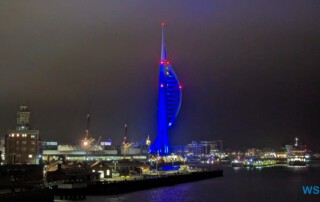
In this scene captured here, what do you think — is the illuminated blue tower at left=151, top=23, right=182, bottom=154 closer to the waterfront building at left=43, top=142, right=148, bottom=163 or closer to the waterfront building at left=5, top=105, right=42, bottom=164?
the waterfront building at left=43, top=142, right=148, bottom=163

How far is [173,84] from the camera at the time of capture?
4112 inches

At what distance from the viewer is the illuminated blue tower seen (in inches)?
3839

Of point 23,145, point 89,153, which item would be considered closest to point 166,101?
point 89,153

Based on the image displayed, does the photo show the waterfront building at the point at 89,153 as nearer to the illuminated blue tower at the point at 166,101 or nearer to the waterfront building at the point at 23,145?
the illuminated blue tower at the point at 166,101

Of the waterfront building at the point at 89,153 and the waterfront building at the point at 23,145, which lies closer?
the waterfront building at the point at 23,145

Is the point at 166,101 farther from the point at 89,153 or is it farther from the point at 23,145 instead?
the point at 23,145

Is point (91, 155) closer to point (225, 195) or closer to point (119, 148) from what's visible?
point (119, 148)

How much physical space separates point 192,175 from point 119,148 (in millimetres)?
46863

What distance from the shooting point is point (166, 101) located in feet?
331

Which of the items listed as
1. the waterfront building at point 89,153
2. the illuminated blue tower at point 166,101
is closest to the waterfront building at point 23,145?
the waterfront building at point 89,153

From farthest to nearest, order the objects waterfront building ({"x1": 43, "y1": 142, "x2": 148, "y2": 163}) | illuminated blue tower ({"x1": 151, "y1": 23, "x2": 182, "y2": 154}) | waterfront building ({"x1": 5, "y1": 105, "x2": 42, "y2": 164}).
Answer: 1. illuminated blue tower ({"x1": 151, "y1": 23, "x2": 182, "y2": 154})
2. waterfront building ({"x1": 43, "y1": 142, "x2": 148, "y2": 163})
3. waterfront building ({"x1": 5, "y1": 105, "x2": 42, "y2": 164})

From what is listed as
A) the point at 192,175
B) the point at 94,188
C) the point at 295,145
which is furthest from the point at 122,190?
the point at 295,145

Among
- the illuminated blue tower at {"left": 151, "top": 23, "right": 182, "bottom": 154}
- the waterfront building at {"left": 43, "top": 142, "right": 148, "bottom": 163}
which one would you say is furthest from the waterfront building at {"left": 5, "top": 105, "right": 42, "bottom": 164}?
the illuminated blue tower at {"left": 151, "top": 23, "right": 182, "bottom": 154}

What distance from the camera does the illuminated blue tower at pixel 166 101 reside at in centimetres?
9750
